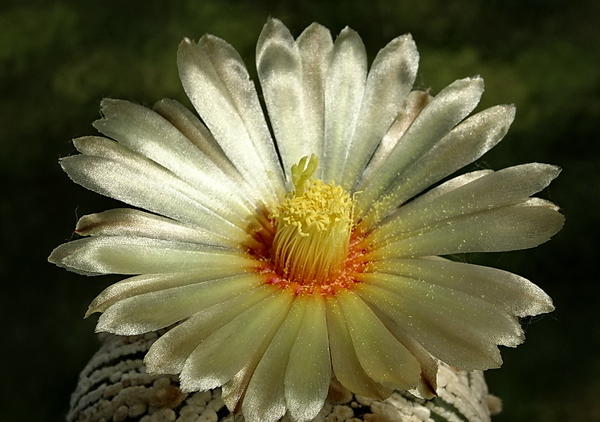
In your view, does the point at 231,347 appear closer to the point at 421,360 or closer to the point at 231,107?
the point at 421,360

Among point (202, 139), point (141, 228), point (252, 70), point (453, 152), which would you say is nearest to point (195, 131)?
point (202, 139)

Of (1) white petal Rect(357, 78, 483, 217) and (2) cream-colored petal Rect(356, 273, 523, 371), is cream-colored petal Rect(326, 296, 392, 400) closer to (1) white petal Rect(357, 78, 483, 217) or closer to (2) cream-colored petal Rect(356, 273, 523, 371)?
(2) cream-colored petal Rect(356, 273, 523, 371)

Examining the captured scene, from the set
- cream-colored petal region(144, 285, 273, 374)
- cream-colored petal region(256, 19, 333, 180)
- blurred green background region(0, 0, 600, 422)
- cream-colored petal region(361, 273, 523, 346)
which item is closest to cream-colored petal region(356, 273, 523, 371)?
cream-colored petal region(361, 273, 523, 346)

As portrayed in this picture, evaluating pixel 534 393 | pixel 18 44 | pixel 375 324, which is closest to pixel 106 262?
pixel 375 324

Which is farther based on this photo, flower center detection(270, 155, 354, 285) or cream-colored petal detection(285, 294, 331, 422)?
flower center detection(270, 155, 354, 285)

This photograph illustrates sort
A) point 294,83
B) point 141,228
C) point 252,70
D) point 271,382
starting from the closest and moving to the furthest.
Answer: point 271,382 < point 141,228 < point 294,83 < point 252,70

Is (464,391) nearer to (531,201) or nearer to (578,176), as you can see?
(531,201)
